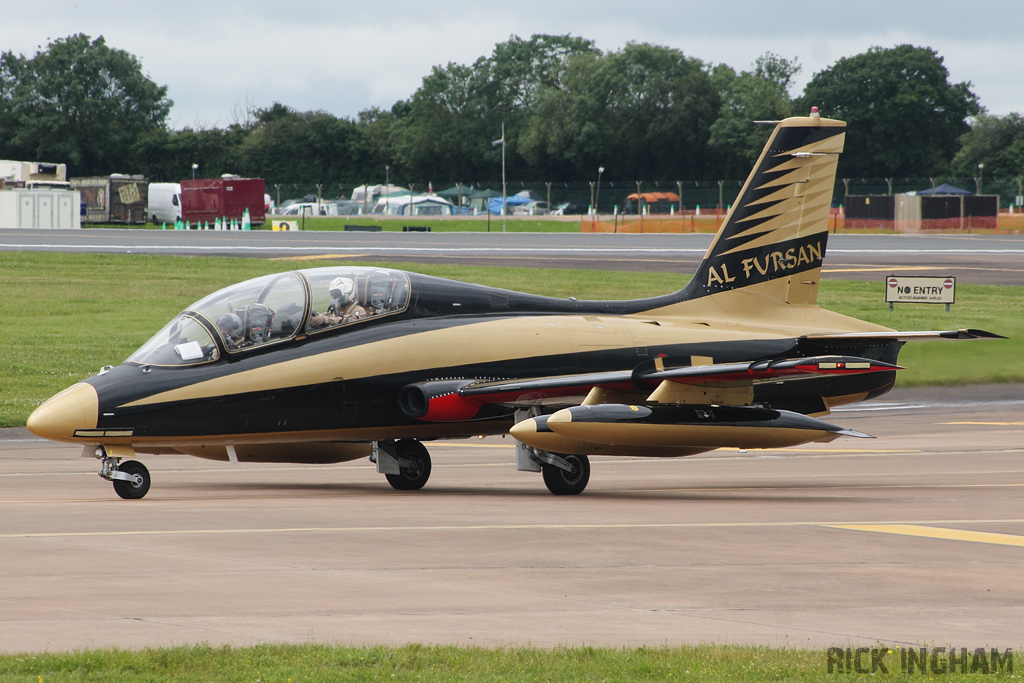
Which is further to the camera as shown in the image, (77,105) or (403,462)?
(77,105)

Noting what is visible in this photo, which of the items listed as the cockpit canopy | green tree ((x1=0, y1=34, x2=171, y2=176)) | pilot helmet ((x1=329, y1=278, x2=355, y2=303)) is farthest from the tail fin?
green tree ((x1=0, y1=34, x2=171, y2=176))

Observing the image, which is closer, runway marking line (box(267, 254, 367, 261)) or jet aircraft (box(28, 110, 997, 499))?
jet aircraft (box(28, 110, 997, 499))

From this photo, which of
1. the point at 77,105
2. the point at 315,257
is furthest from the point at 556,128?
the point at 315,257

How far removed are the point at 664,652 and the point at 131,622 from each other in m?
3.29

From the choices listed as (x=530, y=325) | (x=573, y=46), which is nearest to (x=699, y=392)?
(x=530, y=325)

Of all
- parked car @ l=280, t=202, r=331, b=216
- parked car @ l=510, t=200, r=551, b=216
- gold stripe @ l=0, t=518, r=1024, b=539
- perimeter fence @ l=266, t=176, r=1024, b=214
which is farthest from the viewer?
parked car @ l=280, t=202, r=331, b=216

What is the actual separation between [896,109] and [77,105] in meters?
92.6

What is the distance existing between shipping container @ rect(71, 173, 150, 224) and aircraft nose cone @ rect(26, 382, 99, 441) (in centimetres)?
7721

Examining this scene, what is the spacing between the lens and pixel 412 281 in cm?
1505

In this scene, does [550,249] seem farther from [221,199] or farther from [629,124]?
[629,124]

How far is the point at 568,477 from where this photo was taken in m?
14.4

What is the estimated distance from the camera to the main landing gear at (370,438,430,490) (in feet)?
49.0

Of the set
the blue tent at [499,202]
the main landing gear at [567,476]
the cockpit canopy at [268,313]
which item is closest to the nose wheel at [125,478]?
the cockpit canopy at [268,313]

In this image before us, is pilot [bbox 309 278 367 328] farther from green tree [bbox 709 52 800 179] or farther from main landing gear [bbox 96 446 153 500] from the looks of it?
green tree [bbox 709 52 800 179]
